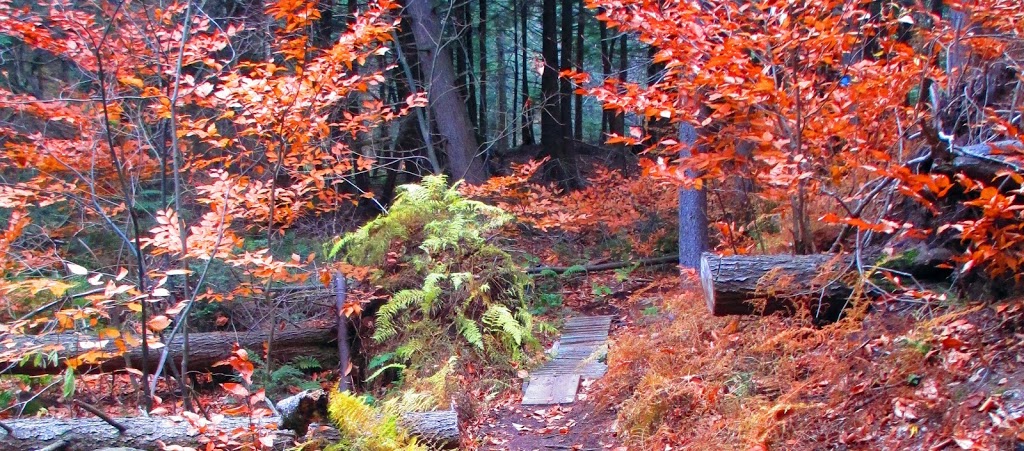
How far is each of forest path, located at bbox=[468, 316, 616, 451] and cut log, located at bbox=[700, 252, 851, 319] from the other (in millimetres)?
1360

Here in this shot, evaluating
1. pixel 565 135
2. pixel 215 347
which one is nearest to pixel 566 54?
pixel 565 135

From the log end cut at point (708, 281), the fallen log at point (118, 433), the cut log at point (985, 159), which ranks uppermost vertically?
the cut log at point (985, 159)

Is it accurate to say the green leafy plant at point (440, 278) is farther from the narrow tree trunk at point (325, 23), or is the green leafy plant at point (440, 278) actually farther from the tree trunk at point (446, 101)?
the narrow tree trunk at point (325, 23)

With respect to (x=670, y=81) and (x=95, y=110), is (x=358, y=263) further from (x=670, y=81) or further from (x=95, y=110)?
(x=670, y=81)

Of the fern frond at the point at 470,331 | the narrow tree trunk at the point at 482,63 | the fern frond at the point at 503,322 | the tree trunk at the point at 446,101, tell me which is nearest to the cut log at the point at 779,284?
the fern frond at the point at 503,322

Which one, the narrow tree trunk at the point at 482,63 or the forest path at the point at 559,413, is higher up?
the narrow tree trunk at the point at 482,63

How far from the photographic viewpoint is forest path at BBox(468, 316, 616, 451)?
519 centimetres

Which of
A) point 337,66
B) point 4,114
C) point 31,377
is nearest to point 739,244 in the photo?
point 337,66

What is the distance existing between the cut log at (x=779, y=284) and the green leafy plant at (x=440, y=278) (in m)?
2.77

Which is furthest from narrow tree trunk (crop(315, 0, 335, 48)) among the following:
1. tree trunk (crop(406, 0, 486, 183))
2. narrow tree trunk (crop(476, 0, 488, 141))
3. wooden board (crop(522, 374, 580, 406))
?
wooden board (crop(522, 374, 580, 406))

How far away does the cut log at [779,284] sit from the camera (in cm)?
456

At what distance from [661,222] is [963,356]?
25.5 ft

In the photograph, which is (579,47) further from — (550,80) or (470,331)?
(470,331)

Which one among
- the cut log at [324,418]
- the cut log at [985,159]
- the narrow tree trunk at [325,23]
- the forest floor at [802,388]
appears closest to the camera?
the forest floor at [802,388]
